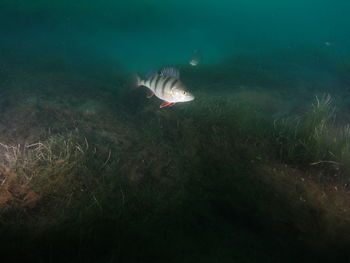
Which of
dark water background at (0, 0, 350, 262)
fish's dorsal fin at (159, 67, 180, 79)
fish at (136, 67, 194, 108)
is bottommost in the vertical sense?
dark water background at (0, 0, 350, 262)

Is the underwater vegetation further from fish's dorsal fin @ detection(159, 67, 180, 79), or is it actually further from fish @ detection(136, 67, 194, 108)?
fish's dorsal fin @ detection(159, 67, 180, 79)

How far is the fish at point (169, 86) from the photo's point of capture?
4379 millimetres

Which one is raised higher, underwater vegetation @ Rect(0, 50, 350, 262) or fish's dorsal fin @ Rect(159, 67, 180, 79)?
fish's dorsal fin @ Rect(159, 67, 180, 79)

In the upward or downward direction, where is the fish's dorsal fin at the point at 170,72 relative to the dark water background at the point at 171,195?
upward

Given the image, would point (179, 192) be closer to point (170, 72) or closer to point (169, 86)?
point (169, 86)

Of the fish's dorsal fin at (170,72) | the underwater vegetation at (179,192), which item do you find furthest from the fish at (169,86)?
the underwater vegetation at (179,192)

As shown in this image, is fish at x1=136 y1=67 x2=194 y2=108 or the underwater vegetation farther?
fish at x1=136 y1=67 x2=194 y2=108

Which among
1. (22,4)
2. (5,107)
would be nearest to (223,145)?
(5,107)

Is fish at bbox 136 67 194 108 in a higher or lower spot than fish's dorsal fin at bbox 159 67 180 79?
lower

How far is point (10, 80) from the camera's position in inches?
446

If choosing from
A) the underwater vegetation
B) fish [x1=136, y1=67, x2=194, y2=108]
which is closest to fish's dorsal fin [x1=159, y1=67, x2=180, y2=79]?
fish [x1=136, y1=67, x2=194, y2=108]

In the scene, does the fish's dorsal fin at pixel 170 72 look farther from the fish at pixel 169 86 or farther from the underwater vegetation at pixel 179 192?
the underwater vegetation at pixel 179 192

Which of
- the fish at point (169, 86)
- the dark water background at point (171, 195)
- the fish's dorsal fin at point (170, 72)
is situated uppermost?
the fish's dorsal fin at point (170, 72)

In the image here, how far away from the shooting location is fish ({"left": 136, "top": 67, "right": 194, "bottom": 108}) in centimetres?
438
